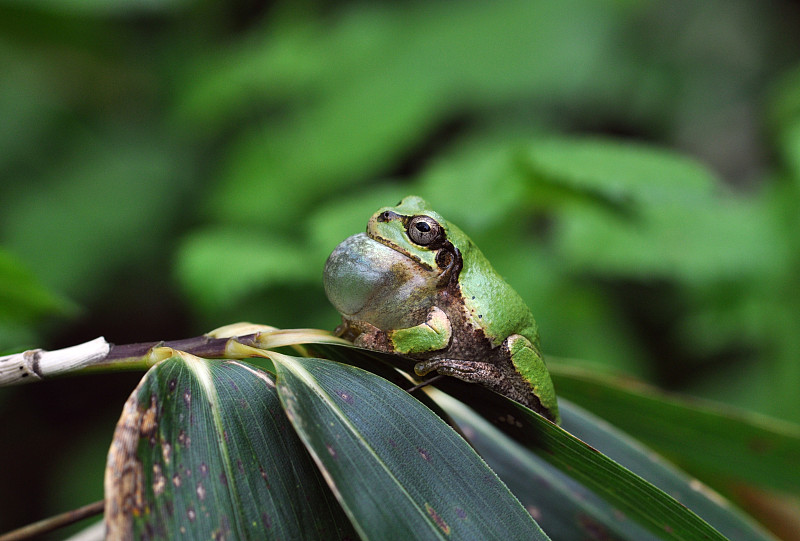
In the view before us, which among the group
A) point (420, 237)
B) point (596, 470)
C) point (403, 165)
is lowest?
point (596, 470)

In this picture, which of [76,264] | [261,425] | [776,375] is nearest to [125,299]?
[76,264]

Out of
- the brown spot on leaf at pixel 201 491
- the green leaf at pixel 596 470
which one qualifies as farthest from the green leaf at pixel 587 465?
the brown spot on leaf at pixel 201 491

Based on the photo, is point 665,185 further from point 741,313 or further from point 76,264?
point 76,264

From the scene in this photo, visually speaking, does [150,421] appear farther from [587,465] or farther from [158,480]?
[587,465]

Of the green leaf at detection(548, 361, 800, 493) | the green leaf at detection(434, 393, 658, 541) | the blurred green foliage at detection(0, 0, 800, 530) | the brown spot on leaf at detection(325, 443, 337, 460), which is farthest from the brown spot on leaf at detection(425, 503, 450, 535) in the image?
the blurred green foliage at detection(0, 0, 800, 530)

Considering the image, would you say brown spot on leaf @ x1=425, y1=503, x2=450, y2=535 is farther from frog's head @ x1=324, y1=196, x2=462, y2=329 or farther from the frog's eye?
the frog's eye

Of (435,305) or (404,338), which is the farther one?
(435,305)

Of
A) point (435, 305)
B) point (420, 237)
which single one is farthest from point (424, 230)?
point (435, 305)
